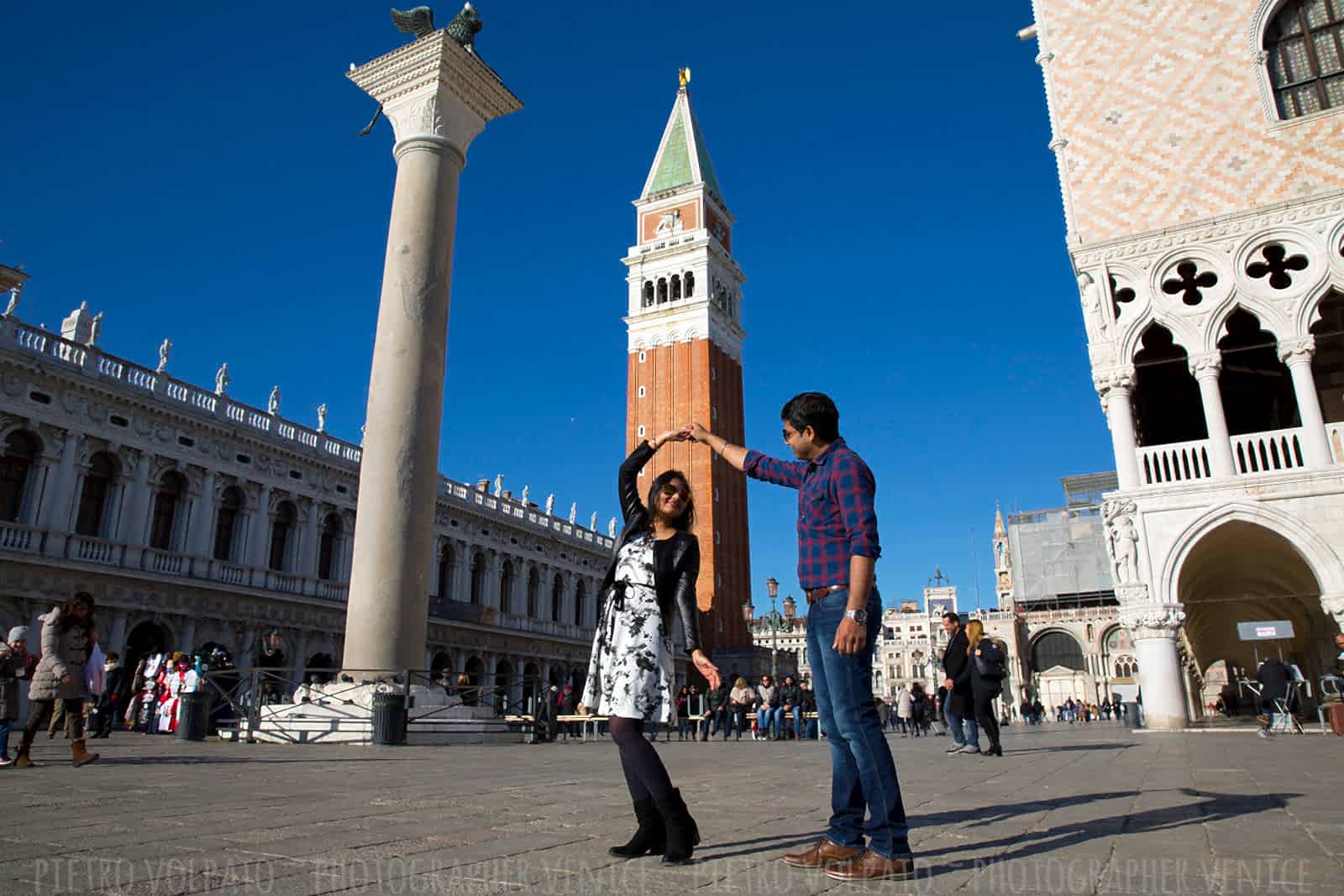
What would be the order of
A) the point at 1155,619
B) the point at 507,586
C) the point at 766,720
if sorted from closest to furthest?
the point at 1155,619 → the point at 766,720 → the point at 507,586

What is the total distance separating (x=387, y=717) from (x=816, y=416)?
9.79 metres

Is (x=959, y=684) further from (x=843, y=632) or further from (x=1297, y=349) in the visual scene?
(x=1297, y=349)

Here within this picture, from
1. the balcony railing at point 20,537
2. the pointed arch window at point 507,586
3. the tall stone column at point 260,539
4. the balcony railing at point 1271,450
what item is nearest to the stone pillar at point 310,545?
the tall stone column at point 260,539

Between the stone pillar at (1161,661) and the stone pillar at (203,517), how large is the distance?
23.3 meters

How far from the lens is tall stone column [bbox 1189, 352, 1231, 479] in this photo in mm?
15008

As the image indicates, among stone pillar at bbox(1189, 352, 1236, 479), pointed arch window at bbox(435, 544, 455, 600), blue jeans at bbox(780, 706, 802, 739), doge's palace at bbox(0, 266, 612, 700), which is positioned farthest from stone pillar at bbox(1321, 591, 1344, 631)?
pointed arch window at bbox(435, 544, 455, 600)

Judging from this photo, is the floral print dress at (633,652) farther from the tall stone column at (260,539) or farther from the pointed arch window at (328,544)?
the pointed arch window at (328,544)

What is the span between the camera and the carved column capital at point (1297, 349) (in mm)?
14875

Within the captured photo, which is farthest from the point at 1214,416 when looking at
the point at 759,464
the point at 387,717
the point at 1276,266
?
the point at 759,464

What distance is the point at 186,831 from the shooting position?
12.3ft

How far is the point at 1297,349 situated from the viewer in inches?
588

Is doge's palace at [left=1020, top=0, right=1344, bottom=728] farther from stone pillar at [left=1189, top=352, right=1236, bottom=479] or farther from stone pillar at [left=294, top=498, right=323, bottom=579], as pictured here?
stone pillar at [left=294, top=498, right=323, bottom=579]

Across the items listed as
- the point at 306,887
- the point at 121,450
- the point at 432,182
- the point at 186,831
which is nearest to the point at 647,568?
the point at 306,887

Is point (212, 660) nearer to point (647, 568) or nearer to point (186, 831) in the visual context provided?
point (186, 831)
